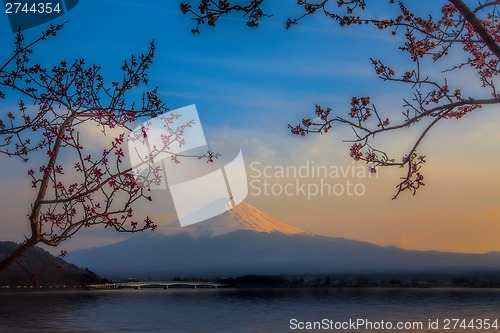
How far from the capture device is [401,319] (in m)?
52.8

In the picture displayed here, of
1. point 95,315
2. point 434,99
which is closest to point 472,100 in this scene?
point 434,99

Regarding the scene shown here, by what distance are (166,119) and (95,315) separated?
225 ft

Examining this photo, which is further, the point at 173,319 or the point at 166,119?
the point at 173,319

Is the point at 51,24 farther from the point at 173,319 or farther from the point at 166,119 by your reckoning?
the point at 173,319

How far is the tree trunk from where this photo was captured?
22.0 feet

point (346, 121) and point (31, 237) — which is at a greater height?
point (346, 121)

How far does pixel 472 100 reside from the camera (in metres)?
6.75

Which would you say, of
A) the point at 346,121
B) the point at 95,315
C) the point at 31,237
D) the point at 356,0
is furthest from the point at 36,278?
the point at 95,315

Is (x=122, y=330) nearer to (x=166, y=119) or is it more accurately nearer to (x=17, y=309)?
(x=17, y=309)

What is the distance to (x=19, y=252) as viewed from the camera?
22.3ft

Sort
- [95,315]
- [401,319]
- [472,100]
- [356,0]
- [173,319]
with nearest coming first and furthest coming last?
[472,100] < [356,0] < [401,319] < [173,319] < [95,315]

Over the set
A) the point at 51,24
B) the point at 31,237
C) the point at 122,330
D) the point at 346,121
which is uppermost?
the point at 51,24

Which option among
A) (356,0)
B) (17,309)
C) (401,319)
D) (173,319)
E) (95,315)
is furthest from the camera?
(17,309)

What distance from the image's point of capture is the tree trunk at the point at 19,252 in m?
6.71
